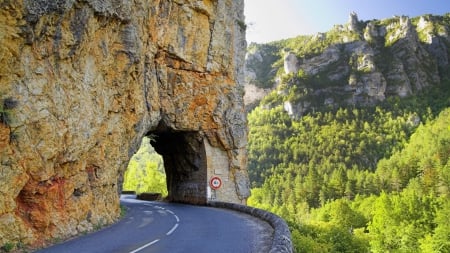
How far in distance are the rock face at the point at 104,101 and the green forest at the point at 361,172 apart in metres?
13.4

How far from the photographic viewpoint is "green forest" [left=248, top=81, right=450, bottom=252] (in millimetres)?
54688

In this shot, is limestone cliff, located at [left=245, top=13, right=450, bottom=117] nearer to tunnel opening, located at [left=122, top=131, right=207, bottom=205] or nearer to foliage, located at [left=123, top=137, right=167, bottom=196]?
foliage, located at [left=123, top=137, right=167, bottom=196]

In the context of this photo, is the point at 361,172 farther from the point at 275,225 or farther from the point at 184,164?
the point at 275,225

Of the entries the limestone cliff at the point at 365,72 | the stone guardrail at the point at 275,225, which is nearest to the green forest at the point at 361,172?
the limestone cliff at the point at 365,72

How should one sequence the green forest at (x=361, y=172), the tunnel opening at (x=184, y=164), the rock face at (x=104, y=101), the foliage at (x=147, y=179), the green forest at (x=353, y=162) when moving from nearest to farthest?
the rock face at (x=104, y=101)
the tunnel opening at (x=184, y=164)
the green forest at (x=361, y=172)
the green forest at (x=353, y=162)
the foliage at (x=147, y=179)

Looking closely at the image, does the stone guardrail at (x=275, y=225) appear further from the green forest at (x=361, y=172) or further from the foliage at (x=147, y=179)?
the foliage at (x=147, y=179)

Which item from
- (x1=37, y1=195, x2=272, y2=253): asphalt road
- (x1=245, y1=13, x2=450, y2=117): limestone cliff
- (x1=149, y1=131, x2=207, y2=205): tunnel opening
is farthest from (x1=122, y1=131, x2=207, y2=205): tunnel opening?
→ (x1=245, y1=13, x2=450, y2=117): limestone cliff

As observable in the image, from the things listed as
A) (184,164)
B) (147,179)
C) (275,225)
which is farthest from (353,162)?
(275,225)

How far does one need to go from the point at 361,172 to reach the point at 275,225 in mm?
114990

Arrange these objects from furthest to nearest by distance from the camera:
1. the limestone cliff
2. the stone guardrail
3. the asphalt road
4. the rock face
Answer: the limestone cliff, the rock face, the asphalt road, the stone guardrail

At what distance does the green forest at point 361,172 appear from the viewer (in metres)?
54.7

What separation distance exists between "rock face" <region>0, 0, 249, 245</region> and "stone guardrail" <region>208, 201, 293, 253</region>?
19.4 feet

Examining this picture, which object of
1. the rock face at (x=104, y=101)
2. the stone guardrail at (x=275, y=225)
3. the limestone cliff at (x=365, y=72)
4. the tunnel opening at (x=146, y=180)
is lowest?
the tunnel opening at (x=146, y=180)

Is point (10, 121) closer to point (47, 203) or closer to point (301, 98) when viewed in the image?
point (47, 203)
